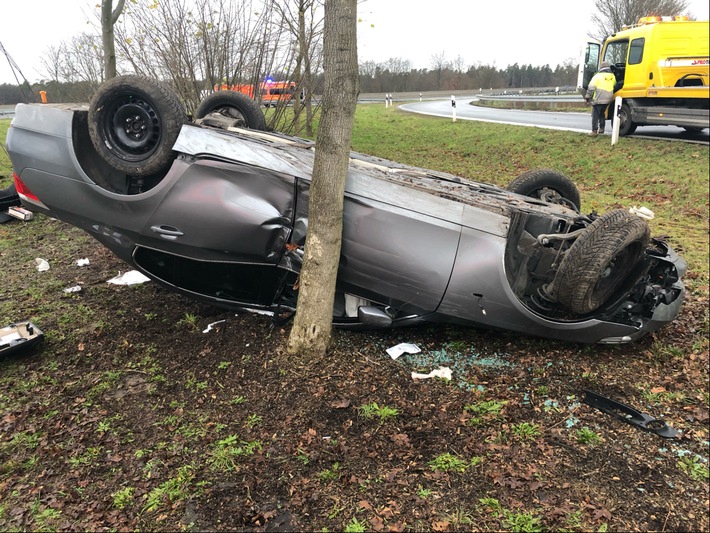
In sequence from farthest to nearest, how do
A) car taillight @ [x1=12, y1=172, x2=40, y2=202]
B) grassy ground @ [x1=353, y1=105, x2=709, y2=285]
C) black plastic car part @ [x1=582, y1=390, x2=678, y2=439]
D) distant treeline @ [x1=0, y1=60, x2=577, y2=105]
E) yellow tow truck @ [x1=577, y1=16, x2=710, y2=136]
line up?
distant treeline @ [x1=0, y1=60, x2=577, y2=105]
yellow tow truck @ [x1=577, y1=16, x2=710, y2=136]
grassy ground @ [x1=353, y1=105, x2=709, y2=285]
car taillight @ [x1=12, y1=172, x2=40, y2=202]
black plastic car part @ [x1=582, y1=390, x2=678, y2=439]

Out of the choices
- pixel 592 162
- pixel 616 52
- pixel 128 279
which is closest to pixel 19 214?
pixel 128 279

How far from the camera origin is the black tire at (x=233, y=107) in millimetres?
5016

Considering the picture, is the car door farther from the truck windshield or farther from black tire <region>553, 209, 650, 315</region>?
the truck windshield

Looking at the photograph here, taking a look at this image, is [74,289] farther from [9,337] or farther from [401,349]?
[401,349]

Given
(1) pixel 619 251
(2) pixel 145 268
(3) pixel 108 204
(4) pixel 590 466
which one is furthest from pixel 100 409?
(1) pixel 619 251

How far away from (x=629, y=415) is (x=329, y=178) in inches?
84.5

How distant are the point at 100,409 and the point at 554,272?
9.67 feet

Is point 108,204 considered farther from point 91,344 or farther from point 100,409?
point 100,409

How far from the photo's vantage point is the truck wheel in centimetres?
1077

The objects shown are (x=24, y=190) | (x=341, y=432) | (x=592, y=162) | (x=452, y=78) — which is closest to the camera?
(x=341, y=432)

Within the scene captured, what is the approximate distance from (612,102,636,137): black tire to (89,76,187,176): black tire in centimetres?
1042

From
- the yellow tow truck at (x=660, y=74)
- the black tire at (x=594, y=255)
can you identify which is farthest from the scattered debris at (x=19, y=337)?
the yellow tow truck at (x=660, y=74)

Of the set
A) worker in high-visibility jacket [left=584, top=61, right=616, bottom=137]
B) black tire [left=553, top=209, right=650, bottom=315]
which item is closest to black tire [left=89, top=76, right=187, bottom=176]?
black tire [left=553, top=209, right=650, bottom=315]

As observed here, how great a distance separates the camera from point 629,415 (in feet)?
9.04
